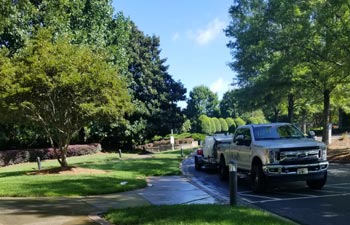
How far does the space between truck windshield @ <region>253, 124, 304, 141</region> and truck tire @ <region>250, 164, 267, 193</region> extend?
1152mm

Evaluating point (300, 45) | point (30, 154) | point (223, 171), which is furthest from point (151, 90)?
point (223, 171)

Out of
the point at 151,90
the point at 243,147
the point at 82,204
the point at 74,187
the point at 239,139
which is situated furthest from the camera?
the point at 151,90

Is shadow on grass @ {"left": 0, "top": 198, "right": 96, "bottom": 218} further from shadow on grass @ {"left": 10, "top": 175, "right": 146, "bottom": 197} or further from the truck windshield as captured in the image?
the truck windshield

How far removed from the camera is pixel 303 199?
11875 millimetres

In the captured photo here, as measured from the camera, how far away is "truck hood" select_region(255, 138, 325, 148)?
13.2 metres

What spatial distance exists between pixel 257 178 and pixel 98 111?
8.35m

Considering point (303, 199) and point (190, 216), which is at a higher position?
point (190, 216)

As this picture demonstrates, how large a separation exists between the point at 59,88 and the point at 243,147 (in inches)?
321

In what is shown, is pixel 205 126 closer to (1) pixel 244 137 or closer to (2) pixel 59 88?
(2) pixel 59 88

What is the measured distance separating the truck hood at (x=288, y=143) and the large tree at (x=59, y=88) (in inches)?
309

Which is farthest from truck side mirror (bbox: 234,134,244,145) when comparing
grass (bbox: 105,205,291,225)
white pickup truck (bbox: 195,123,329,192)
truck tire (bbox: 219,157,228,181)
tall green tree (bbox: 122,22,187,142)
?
tall green tree (bbox: 122,22,187,142)

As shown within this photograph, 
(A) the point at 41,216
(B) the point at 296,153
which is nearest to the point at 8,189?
(A) the point at 41,216

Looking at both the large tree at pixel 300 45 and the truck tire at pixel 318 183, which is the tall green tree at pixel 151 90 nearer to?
the large tree at pixel 300 45

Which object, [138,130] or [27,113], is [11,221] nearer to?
[27,113]
